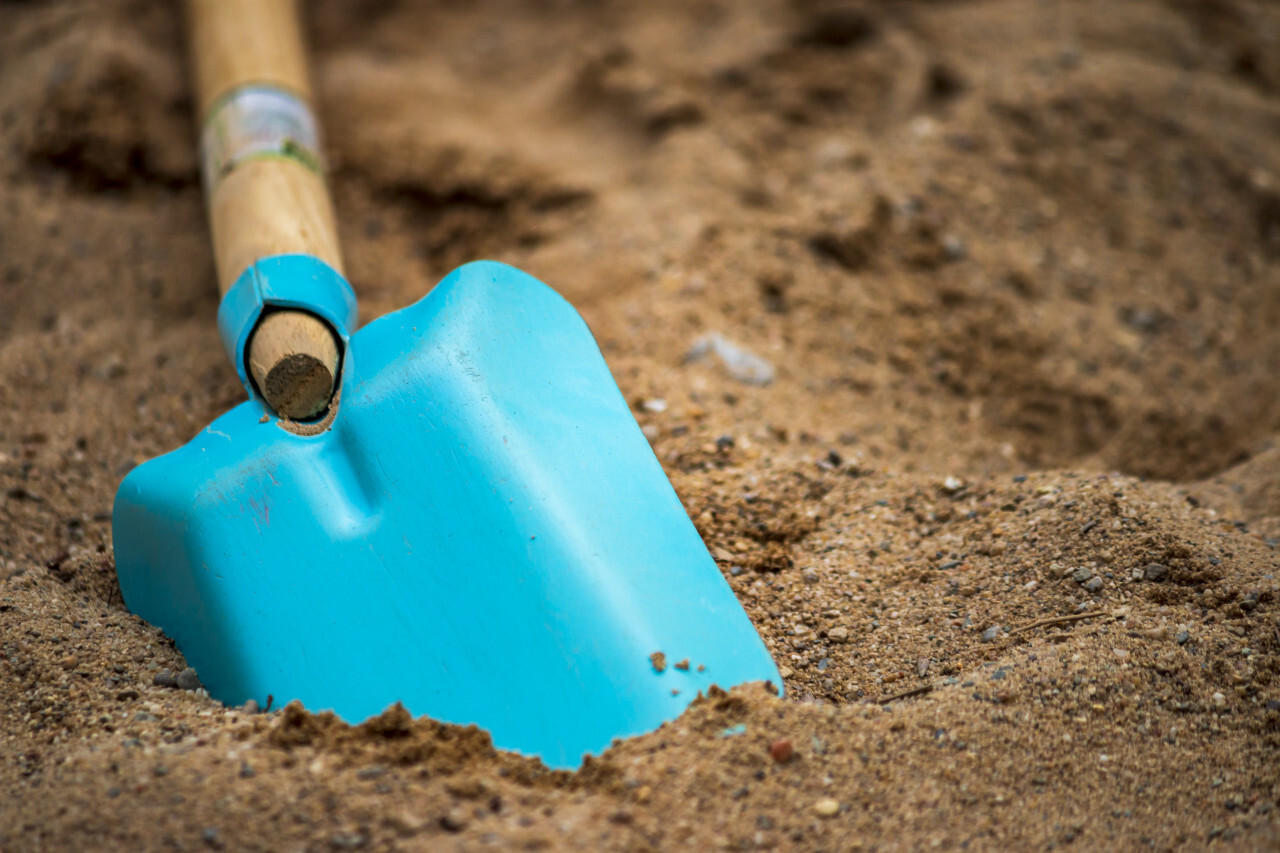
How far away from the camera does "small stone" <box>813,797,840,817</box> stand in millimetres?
1057

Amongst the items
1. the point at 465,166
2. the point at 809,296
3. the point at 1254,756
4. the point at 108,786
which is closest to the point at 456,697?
the point at 108,786

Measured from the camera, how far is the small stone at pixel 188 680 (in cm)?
126

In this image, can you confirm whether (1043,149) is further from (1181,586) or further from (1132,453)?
(1181,586)

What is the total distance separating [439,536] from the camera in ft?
4.07

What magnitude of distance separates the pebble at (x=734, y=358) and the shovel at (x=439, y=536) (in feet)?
1.40

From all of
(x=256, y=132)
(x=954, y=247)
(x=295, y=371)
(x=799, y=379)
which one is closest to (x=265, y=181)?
(x=256, y=132)

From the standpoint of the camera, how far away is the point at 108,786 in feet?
3.45

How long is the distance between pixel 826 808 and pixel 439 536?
1.84 feet

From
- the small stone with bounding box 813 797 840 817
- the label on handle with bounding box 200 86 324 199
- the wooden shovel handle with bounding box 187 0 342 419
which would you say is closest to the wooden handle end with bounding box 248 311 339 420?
the wooden shovel handle with bounding box 187 0 342 419

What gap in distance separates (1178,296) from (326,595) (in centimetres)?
180

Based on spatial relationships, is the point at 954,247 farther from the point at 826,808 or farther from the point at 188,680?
the point at 188,680

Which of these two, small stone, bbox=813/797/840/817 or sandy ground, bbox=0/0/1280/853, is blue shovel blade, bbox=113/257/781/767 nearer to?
sandy ground, bbox=0/0/1280/853

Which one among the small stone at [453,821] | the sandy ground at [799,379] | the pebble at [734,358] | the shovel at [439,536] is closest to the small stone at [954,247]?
the sandy ground at [799,379]

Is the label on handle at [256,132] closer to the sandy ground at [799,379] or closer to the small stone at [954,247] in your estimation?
the sandy ground at [799,379]
